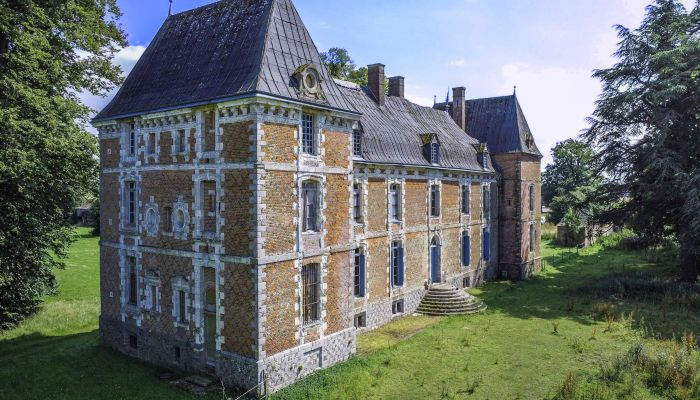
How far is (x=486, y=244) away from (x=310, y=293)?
19531mm

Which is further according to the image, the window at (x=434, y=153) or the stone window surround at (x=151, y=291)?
the window at (x=434, y=153)

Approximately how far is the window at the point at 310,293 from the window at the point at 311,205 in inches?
55.8

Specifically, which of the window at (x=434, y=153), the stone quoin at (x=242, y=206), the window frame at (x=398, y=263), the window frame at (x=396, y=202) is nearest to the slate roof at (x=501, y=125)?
the window at (x=434, y=153)

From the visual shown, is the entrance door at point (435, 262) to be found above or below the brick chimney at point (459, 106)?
below

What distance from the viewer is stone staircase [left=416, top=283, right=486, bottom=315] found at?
24.8m

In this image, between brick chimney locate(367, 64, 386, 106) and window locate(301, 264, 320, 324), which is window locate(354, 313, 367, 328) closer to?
window locate(301, 264, 320, 324)

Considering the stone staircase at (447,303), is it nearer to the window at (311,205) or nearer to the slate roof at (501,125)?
the window at (311,205)

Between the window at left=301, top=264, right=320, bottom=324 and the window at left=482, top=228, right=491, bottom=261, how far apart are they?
62.1 feet

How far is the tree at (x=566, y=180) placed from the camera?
58125mm

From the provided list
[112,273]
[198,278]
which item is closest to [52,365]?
[112,273]

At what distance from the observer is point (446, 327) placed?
22.0 meters

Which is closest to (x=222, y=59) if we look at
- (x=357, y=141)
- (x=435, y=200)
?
(x=357, y=141)

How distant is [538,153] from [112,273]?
30227 mm

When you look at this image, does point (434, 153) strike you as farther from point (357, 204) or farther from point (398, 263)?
point (357, 204)
